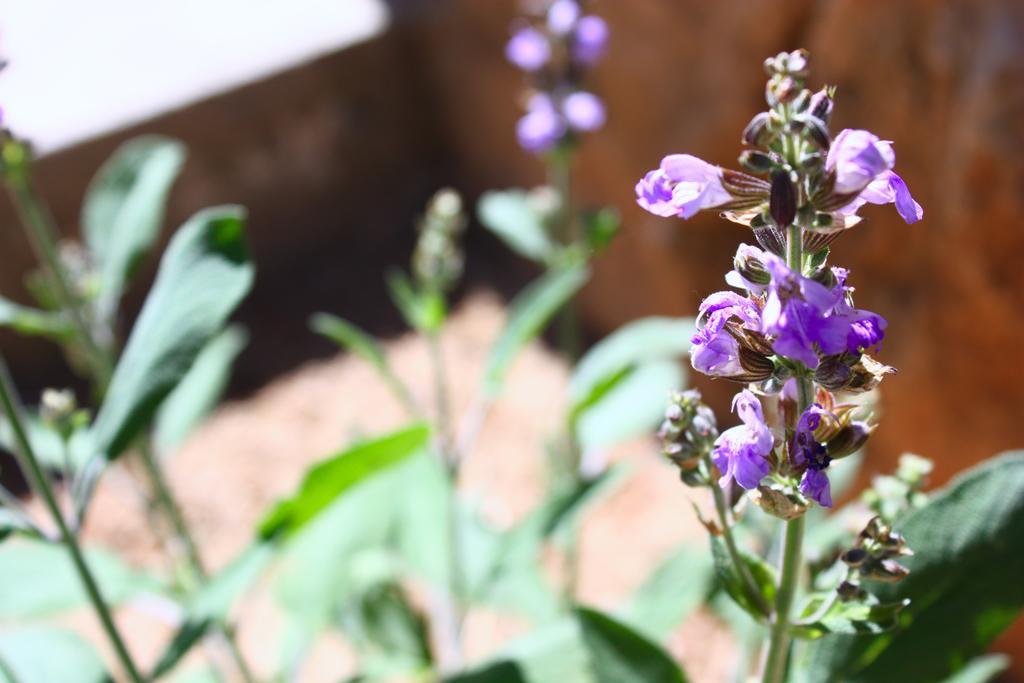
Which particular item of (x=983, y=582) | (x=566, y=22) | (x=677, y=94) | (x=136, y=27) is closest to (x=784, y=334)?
(x=983, y=582)

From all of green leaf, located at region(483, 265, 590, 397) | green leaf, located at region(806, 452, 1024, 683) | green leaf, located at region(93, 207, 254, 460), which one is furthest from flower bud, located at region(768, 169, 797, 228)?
green leaf, located at region(483, 265, 590, 397)

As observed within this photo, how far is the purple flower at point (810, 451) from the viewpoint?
1.94ft

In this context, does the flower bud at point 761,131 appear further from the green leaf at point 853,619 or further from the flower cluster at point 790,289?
the green leaf at point 853,619

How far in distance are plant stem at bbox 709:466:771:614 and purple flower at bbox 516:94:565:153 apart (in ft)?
3.14

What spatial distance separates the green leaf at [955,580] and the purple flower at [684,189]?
360 mm

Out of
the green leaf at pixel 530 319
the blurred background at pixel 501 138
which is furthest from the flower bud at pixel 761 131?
the blurred background at pixel 501 138

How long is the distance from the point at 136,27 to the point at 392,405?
148 centimetres

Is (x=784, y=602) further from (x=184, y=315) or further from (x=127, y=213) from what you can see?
(x=127, y=213)

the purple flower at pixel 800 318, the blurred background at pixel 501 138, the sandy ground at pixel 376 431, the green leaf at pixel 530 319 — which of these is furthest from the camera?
the sandy ground at pixel 376 431

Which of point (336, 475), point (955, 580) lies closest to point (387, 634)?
point (336, 475)

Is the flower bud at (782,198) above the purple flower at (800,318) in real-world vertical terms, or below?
above

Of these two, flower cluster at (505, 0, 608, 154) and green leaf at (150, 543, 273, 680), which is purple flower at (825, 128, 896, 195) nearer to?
green leaf at (150, 543, 273, 680)

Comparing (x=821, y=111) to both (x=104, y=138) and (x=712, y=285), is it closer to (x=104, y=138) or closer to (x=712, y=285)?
(x=712, y=285)

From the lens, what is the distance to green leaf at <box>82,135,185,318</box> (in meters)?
1.27
